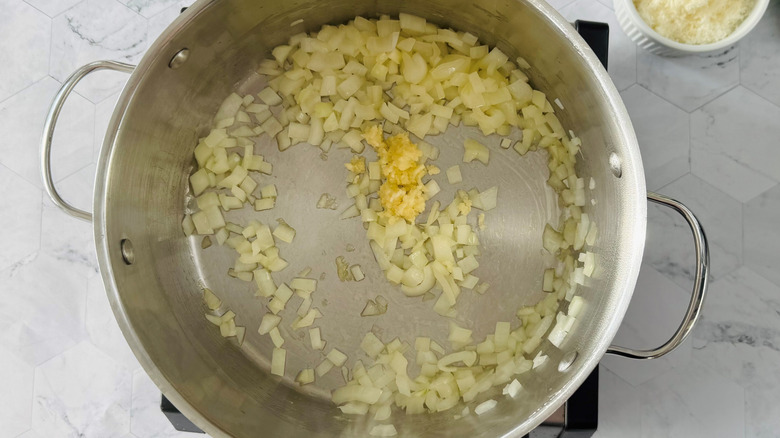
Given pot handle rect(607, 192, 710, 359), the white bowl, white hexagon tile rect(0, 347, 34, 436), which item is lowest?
white hexagon tile rect(0, 347, 34, 436)

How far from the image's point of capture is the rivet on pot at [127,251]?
2.91 ft

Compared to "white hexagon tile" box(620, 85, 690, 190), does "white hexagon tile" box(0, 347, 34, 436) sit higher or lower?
lower

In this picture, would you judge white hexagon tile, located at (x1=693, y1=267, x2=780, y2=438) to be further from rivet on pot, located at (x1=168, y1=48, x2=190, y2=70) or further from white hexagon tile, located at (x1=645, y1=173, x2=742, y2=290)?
rivet on pot, located at (x1=168, y1=48, x2=190, y2=70)

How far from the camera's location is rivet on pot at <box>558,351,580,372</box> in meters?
0.89

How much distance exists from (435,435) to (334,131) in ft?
1.76

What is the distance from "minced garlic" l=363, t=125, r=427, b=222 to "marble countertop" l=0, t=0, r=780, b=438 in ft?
1.31

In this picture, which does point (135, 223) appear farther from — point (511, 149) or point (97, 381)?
point (511, 149)

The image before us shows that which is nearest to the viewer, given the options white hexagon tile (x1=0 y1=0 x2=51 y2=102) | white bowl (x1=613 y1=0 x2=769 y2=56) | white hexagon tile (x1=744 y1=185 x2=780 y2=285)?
white bowl (x1=613 y1=0 x2=769 y2=56)

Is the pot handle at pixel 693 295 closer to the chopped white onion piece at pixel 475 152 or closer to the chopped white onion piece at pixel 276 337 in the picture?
the chopped white onion piece at pixel 475 152

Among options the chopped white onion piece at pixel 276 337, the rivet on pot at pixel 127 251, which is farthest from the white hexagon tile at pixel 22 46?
the chopped white onion piece at pixel 276 337

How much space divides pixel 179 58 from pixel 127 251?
31 centimetres

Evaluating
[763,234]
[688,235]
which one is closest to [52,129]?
[688,235]

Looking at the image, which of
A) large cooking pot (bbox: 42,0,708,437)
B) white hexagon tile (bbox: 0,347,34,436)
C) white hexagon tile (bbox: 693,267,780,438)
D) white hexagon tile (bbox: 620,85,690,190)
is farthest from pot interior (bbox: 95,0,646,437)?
white hexagon tile (bbox: 0,347,34,436)

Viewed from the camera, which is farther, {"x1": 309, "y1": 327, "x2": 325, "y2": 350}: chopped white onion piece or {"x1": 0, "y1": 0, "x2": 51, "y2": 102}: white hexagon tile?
{"x1": 0, "y1": 0, "x2": 51, "y2": 102}: white hexagon tile
